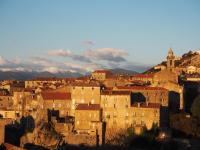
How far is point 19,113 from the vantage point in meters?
58.8

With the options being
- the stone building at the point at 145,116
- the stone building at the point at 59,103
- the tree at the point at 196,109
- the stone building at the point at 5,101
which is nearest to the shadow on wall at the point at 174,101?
the tree at the point at 196,109

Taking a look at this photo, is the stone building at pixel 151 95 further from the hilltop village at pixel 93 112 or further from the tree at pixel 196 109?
the tree at pixel 196 109

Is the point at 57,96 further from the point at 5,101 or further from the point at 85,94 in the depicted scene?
the point at 5,101

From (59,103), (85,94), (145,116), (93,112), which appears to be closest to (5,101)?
(59,103)

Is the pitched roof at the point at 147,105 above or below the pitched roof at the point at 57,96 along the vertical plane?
below

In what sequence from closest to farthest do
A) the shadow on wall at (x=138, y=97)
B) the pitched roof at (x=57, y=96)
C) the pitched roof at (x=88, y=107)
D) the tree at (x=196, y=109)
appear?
the pitched roof at (x=88, y=107), the tree at (x=196, y=109), the shadow on wall at (x=138, y=97), the pitched roof at (x=57, y=96)

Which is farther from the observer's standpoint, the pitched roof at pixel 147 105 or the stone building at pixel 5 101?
the stone building at pixel 5 101

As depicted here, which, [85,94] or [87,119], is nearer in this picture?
[87,119]

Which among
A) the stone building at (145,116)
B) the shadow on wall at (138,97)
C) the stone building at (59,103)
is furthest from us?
the stone building at (59,103)

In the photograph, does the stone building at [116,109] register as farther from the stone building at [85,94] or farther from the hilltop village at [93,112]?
the stone building at [85,94]

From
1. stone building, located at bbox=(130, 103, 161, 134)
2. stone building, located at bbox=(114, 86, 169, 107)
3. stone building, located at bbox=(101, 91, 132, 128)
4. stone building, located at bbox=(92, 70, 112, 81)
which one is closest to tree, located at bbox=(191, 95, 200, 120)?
stone building, located at bbox=(114, 86, 169, 107)

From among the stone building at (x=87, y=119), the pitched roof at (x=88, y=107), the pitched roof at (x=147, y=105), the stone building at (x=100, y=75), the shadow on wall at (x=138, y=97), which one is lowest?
the stone building at (x=87, y=119)

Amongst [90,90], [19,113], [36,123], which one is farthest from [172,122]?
[19,113]

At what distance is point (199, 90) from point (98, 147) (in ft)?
62.2
